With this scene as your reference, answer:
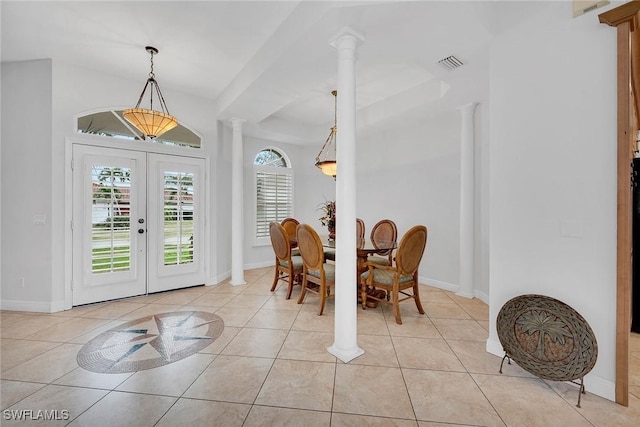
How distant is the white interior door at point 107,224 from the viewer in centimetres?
334

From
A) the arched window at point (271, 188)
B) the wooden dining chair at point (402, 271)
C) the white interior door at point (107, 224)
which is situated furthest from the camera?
the arched window at point (271, 188)

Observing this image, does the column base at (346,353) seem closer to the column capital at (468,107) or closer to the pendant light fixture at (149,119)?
the pendant light fixture at (149,119)

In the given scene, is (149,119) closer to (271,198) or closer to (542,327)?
(271,198)

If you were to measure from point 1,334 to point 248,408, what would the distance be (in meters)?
2.91

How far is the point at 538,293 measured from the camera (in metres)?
1.98

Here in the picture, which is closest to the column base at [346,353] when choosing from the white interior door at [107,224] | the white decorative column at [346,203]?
the white decorative column at [346,203]

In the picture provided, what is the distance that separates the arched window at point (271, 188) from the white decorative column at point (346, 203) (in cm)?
371

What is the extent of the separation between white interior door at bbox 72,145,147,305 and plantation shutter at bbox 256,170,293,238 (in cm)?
227

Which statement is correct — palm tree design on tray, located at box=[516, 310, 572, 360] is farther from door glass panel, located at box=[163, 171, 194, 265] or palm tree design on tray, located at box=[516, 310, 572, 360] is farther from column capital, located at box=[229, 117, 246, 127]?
column capital, located at box=[229, 117, 246, 127]

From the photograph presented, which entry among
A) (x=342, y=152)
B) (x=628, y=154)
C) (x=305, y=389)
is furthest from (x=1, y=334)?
(x=628, y=154)

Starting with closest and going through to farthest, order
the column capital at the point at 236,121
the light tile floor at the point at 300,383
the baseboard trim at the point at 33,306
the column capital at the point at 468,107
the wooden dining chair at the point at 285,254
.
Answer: the light tile floor at the point at 300,383 → the baseboard trim at the point at 33,306 → the wooden dining chair at the point at 285,254 → the column capital at the point at 468,107 → the column capital at the point at 236,121

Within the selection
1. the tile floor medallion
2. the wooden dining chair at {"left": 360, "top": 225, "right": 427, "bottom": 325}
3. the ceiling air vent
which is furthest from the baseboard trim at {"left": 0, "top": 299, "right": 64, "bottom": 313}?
the ceiling air vent

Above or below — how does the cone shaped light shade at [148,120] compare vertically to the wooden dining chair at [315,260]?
→ above

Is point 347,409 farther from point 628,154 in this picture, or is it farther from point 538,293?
point 628,154
